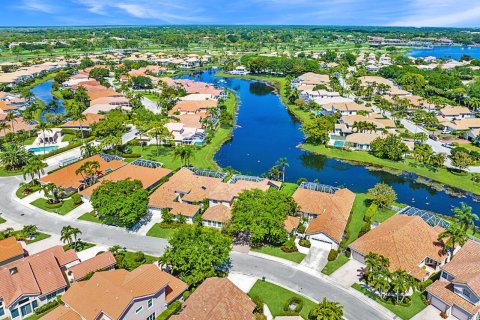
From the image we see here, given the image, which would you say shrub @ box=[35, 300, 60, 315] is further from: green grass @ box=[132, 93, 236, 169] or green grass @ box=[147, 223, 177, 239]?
green grass @ box=[132, 93, 236, 169]

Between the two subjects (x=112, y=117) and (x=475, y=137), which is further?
(x=112, y=117)

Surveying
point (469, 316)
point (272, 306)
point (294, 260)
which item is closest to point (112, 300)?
point (272, 306)

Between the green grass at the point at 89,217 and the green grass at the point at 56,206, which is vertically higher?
the green grass at the point at 56,206

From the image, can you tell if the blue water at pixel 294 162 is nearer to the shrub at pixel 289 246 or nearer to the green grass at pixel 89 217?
the shrub at pixel 289 246

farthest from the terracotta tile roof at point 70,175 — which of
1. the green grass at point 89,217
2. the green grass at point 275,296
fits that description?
the green grass at point 275,296

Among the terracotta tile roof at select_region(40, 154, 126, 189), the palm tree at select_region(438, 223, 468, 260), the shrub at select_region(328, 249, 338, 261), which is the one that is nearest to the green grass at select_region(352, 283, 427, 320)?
the shrub at select_region(328, 249, 338, 261)

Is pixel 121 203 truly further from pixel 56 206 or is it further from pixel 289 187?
pixel 289 187

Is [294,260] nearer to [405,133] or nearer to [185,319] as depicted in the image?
[185,319]
